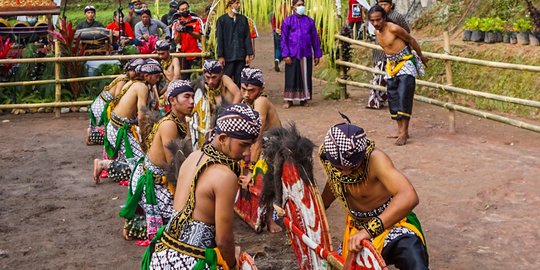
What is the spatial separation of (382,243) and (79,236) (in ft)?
11.2

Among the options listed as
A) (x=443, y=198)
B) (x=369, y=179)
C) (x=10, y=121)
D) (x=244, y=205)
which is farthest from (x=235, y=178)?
(x=10, y=121)

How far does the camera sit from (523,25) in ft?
41.6

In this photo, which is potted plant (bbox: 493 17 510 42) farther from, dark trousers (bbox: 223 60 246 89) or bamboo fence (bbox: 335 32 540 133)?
dark trousers (bbox: 223 60 246 89)

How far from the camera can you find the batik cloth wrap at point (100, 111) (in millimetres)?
9773

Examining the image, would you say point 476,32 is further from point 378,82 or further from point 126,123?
point 126,123

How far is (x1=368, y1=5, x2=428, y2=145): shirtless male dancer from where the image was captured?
9492mm

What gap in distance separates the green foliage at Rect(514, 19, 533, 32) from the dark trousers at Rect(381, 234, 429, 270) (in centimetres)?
873

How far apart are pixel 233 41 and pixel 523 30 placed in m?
4.28

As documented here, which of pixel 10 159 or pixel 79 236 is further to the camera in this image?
pixel 10 159

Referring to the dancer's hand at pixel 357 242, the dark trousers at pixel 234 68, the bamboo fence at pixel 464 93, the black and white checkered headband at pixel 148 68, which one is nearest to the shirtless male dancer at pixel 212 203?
the dancer's hand at pixel 357 242

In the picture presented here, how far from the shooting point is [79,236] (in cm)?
727

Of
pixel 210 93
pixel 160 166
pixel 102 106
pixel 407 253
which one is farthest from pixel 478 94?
pixel 407 253

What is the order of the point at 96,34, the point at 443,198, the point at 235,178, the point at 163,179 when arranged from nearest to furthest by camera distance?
the point at 235,178 → the point at 163,179 → the point at 443,198 → the point at 96,34

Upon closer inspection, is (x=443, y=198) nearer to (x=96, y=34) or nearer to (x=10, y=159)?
(x=10, y=159)
